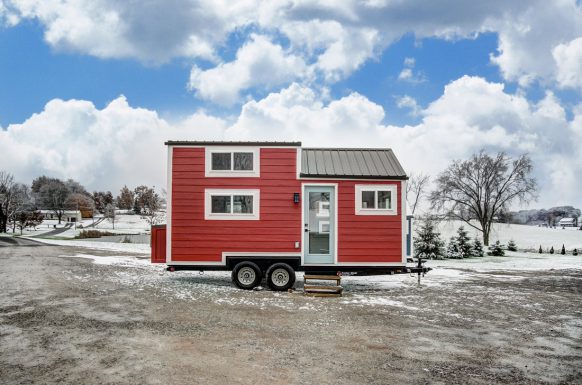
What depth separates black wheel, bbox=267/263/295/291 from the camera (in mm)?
11766

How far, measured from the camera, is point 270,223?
12094mm

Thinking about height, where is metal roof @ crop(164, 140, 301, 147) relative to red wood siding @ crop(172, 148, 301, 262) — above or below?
above

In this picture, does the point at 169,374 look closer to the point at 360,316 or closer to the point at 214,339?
the point at 214,339

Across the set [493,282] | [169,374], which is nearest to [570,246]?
[493,282]

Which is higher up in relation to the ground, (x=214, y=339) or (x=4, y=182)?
(x=4, y=182)

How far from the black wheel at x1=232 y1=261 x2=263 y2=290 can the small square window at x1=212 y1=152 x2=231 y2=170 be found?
9.69ft

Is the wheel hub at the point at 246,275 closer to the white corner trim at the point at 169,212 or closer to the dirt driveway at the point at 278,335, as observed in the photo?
the dirt driveway at the point at 278,335

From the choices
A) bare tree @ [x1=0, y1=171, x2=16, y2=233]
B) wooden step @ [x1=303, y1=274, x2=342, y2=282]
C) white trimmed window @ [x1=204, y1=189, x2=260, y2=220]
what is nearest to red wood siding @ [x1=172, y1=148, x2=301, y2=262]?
white trimmed window @ [x1=204, y1=189, x2=260, y2=220]

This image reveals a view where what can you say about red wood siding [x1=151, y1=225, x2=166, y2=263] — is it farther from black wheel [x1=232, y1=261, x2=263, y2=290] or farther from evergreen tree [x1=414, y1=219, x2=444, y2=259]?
evergreen tree [x1=414, y1=219, x2=444, y2=259]

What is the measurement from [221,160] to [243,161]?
670mm

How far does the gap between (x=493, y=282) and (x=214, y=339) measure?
12004 mm

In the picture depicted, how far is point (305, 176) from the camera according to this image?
1220cm

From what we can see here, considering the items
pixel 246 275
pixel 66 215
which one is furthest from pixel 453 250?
pixel 66 215

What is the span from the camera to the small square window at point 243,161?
12.3 m
